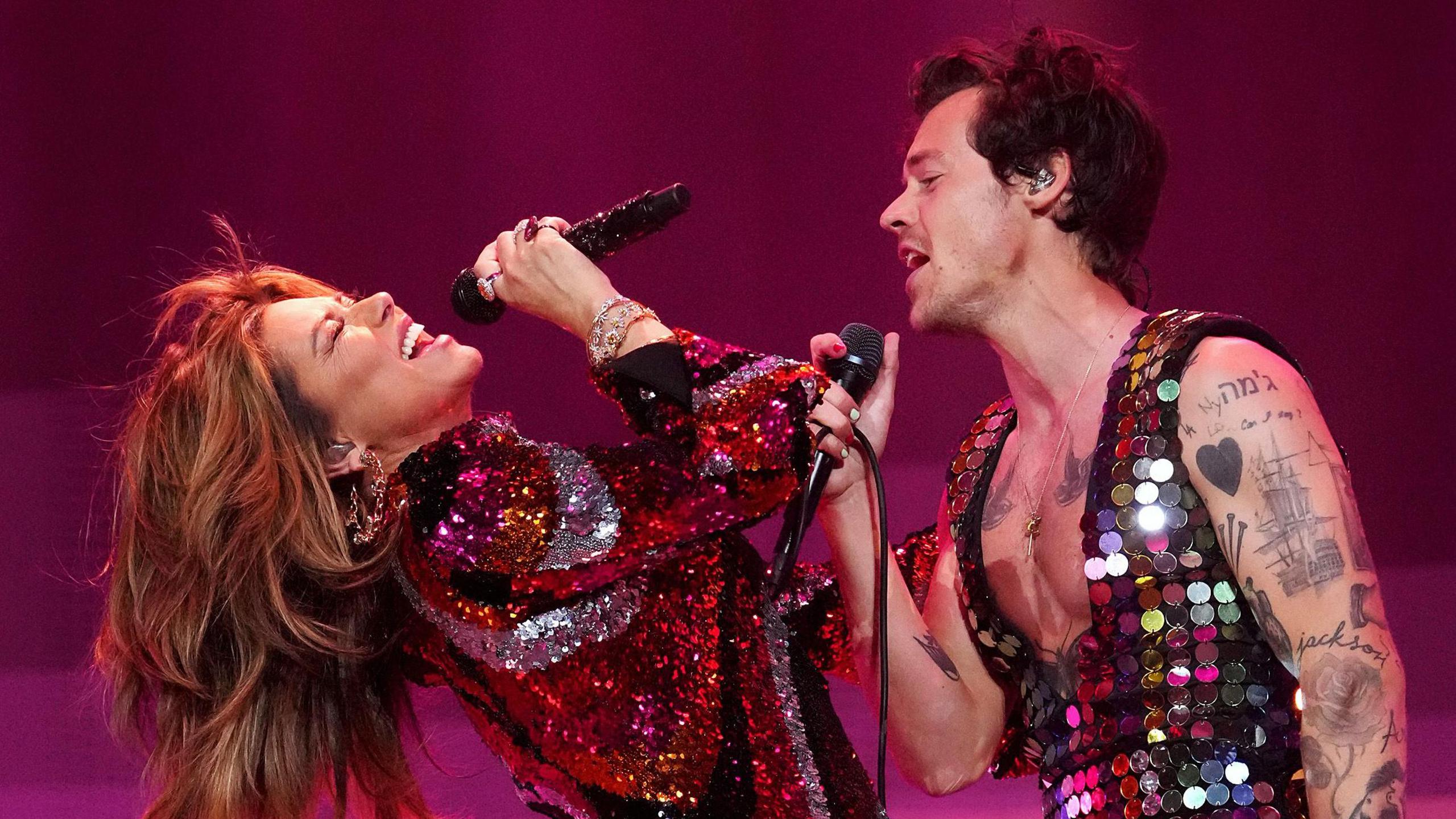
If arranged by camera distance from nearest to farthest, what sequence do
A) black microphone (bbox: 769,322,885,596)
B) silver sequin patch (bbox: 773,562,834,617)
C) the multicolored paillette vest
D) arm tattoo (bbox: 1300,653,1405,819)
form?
arm tattoo (bbox: 1300,653,1405,819)
the multicolored paillette vest
black microphone (bbox: 769,322,885,596)
silver sequin patch (bbox: 773,562,834,617)

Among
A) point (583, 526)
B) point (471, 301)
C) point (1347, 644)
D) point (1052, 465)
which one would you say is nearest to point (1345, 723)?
point (1347, 644)

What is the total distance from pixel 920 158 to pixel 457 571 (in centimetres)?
82

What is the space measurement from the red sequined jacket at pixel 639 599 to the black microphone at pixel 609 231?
0.13m

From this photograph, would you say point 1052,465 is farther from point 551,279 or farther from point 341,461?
point 341,461

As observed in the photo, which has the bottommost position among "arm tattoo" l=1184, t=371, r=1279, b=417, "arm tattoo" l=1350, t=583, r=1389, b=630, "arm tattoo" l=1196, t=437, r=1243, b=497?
"arm tattoo" l=1350, t=583, r=1389, b=630

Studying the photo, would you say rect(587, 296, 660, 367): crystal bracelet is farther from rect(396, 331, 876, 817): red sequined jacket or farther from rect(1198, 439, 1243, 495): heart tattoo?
rect(1198, 439, 1243, 495): heart tattoo

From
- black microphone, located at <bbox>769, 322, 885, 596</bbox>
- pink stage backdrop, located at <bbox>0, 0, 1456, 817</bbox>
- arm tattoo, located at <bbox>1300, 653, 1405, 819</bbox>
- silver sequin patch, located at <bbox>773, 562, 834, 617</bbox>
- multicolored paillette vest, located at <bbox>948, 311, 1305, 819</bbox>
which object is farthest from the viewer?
pink stage backdrop, located at <bbox>0, 0, 1456, 817</bbox>

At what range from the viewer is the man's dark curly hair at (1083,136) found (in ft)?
5.66

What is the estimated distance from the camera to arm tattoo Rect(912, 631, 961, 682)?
1.71 m

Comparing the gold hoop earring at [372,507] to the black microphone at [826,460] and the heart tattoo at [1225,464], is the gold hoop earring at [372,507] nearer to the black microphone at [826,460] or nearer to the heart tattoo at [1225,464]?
the black microphone at [826,460]

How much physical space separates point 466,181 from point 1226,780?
186 centimetres

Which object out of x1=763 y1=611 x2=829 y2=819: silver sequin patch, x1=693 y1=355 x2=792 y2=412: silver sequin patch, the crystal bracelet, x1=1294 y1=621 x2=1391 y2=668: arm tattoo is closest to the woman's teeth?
the crystal bracelet

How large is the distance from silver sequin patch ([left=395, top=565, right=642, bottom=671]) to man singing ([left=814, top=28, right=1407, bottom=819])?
0.29 m

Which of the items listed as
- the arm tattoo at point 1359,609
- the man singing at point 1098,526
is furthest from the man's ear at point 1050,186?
the arm tattoo at point 1359,609
